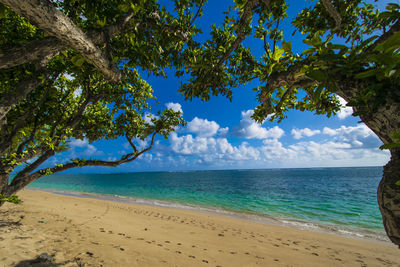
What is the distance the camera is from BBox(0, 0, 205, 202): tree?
Result: 180 cm

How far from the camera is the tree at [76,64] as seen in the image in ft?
5.92

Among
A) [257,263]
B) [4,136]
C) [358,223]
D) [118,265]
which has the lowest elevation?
[358,223]

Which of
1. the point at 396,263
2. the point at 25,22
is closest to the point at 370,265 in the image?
the point at 396,263

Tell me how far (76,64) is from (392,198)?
3167 millimetres

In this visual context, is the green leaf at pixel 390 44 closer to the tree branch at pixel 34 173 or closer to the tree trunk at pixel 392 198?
the tree trunk at pixel 392 198

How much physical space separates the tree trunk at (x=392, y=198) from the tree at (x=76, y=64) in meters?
2.85

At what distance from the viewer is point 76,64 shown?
1875 millimetres

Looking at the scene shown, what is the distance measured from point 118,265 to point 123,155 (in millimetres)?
3094

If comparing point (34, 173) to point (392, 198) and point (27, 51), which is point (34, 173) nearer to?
point (27, 51)

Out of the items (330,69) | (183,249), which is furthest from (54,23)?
(183,249)

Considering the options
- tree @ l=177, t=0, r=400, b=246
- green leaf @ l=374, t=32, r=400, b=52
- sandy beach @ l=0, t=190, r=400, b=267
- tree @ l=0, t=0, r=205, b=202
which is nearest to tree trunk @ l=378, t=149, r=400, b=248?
tree @ l=177, t=0, r=400, b=246

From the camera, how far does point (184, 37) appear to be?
9.66 feet

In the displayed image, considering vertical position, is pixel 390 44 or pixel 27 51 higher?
pixel 27 51

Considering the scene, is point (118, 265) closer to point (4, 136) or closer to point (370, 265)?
point (4, 136)
